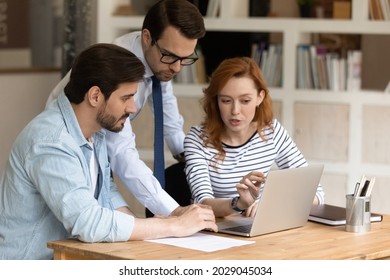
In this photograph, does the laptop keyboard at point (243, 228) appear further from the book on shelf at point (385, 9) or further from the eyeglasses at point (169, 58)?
the book on shelf at point (385, 9)

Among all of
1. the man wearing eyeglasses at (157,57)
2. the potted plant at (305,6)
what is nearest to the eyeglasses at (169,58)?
the man wearing eyeglasses at (157,57)

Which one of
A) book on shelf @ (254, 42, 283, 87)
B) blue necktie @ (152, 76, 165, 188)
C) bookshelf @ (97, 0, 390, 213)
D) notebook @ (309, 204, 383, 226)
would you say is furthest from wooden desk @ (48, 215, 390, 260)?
book on shelf @ (254, 42, 283, 87)

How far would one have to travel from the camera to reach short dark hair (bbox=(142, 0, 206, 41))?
12.0 ft

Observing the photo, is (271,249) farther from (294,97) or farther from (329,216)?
(294,97)

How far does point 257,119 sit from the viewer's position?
13.1 feet

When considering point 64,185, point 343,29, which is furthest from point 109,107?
point 343,29

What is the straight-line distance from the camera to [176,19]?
3.65 metres

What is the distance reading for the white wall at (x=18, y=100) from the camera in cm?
625

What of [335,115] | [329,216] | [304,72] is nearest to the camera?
[329,216]

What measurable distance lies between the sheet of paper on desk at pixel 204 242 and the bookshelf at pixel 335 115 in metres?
2.99

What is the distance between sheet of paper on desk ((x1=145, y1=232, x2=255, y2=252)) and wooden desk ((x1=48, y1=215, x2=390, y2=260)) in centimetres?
4

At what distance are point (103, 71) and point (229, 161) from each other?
0.92 meters

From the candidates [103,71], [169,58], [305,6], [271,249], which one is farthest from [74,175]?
[305,6]
